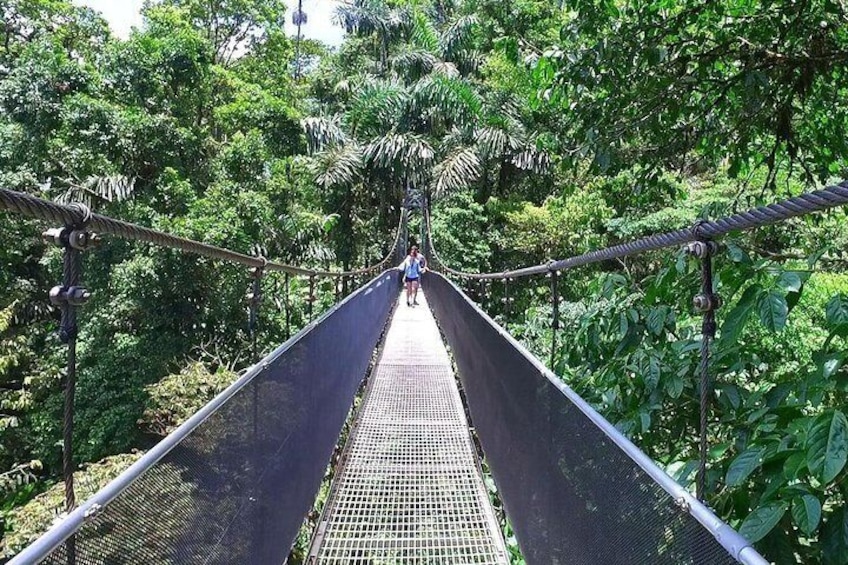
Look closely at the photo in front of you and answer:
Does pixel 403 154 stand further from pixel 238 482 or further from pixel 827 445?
pixel 827 445

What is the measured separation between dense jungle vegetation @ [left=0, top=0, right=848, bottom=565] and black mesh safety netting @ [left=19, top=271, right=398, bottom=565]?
705mm

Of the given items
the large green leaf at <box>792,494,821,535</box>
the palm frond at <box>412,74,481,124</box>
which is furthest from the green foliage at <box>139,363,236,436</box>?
the palm frond at <box>412,74,481,124</box>

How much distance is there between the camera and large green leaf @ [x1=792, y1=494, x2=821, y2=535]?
719 millimetres

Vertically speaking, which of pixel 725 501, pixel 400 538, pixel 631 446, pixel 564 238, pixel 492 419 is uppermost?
pixel 564 238

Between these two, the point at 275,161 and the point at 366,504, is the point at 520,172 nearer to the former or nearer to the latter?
the point at 275,161

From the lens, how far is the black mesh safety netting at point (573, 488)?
69cm

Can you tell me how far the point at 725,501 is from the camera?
98 cm

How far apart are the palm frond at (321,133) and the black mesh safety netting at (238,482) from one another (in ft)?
33.1

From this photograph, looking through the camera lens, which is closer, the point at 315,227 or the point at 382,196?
the point at 315,227

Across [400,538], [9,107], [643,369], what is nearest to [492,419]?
[400,538]

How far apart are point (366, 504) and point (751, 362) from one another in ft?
5.46

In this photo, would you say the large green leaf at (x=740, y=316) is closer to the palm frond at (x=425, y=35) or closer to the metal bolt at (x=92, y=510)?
the metal bolt at (x=92, y=510)

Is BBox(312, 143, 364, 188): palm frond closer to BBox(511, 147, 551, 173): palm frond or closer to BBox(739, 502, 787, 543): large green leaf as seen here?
BBox(511, 147, 551, 173): palm frond

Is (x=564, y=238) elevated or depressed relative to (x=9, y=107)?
depressed
